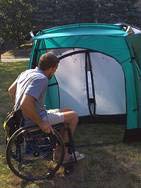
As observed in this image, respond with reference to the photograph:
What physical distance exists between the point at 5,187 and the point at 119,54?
2343mm

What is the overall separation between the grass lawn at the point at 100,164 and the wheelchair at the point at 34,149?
0.44 feet

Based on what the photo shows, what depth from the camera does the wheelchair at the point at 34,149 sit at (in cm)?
534

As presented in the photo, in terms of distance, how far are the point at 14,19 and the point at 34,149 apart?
15.3 m

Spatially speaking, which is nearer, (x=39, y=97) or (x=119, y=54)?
(x=39, y=97)

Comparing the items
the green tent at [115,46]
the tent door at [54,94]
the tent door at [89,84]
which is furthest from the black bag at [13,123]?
the tent door at [89,84]

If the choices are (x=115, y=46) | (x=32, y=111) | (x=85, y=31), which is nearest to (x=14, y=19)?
(x=85, y=31)

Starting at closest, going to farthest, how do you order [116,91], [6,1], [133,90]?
[133,90]
[116,91]
[6,1]

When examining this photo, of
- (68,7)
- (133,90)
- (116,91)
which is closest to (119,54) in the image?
(133,90)

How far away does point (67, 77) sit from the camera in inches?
306

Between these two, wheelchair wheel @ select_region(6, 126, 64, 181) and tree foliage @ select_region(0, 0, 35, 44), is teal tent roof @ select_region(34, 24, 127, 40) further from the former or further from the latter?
tree foliage @ select_region(0, 0, 35, 44)

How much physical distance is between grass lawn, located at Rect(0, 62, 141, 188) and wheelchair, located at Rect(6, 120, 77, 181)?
5.3 inches

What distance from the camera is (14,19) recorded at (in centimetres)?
2028

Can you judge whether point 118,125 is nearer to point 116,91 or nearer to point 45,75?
point 116,91

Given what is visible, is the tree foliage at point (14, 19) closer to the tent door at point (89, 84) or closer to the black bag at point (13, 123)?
the tent door at point (89, 84)
